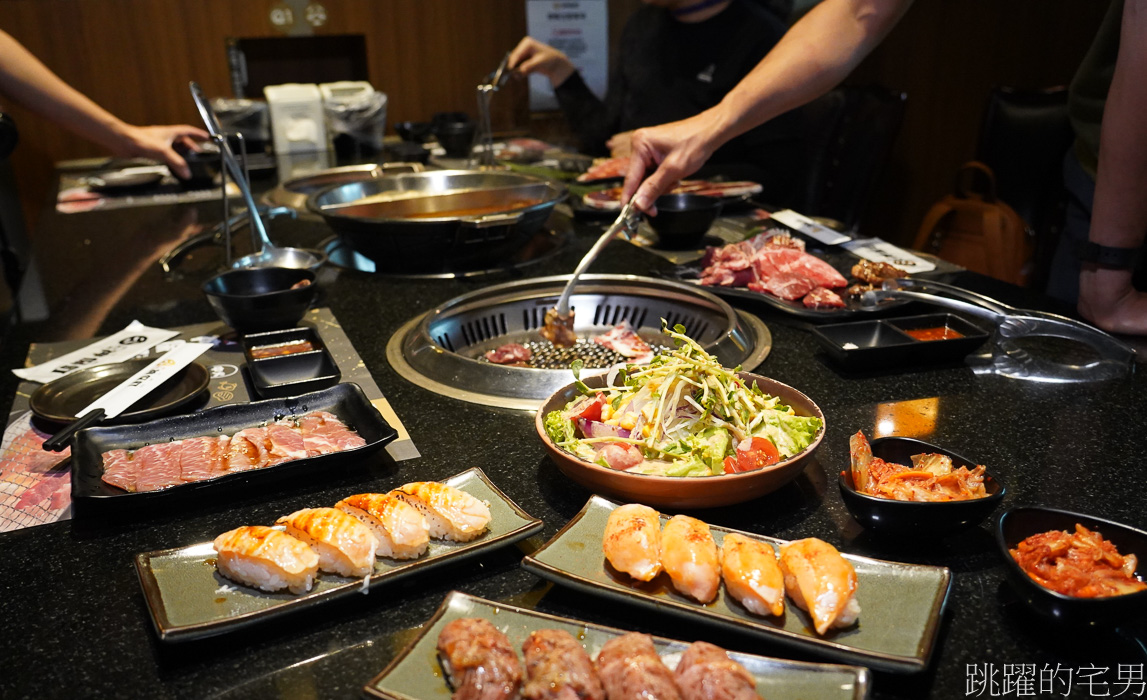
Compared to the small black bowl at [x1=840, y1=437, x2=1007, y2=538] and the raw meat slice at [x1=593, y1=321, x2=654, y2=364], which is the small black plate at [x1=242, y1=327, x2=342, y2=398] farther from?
the small black bowl at [x1=840, y1=437, x2=1007, y2=538]

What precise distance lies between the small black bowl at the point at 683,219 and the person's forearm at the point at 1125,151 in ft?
3.69

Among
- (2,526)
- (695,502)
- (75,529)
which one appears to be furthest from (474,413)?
(2,526)

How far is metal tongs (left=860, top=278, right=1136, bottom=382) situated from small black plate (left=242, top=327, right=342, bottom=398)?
4.73 ft

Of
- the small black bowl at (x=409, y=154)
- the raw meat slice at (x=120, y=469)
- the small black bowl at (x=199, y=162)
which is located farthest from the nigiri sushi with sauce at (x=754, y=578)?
the small black bowl at (x=409, y=154)

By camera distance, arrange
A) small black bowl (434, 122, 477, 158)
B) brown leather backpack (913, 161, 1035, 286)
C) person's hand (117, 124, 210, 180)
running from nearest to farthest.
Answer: person's hand (117, 124, 210, 180) → brown leather backpack (913, 161, 1035, 286) → small black bowl (434, 122, 477, 158)

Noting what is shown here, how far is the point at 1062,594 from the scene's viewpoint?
95 cm

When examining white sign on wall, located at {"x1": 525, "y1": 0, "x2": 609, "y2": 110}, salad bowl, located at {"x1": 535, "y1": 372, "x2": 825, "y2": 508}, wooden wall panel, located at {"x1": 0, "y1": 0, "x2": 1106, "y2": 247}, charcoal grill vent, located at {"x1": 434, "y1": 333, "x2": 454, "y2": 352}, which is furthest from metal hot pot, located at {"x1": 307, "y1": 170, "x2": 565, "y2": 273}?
white sign on wall, located at {"x1": 525, "y1": 0, "x2": 609, "y2": 110}

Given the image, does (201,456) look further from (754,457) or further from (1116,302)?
(1116,302)

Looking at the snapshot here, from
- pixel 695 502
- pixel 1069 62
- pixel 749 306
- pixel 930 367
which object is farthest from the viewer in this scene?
pixel 1069 62

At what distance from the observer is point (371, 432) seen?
4.82ft

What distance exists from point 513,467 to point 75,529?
28.9 inches

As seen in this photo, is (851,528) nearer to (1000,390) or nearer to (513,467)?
(513,467)

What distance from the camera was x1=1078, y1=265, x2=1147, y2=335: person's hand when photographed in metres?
1.94

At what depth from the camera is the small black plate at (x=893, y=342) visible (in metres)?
1.78
